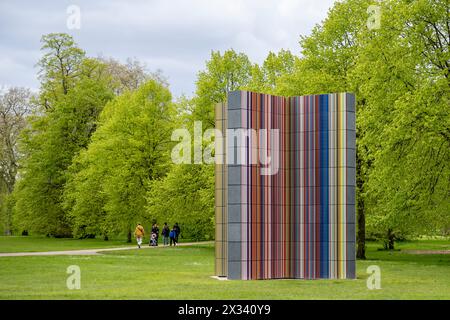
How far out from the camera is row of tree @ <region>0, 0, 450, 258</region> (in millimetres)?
33750

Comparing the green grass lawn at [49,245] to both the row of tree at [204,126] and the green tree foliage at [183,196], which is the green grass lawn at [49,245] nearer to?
the row of tree at [204,126]

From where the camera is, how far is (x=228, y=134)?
24766mm

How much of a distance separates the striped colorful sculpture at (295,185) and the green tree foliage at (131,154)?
2898 centimetres

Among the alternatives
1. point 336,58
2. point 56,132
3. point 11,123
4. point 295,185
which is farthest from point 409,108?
point 11,123

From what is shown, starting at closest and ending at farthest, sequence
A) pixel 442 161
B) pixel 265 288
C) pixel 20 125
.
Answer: pixel 265 288
pixel 442 161
pixel 20 125

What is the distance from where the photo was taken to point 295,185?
84.6 ft

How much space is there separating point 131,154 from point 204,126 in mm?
8454

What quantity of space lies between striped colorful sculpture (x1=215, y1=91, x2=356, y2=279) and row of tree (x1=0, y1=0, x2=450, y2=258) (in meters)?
6.98

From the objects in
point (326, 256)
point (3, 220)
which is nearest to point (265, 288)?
point (326, 256)

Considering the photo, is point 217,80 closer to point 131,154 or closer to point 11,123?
point 131,154

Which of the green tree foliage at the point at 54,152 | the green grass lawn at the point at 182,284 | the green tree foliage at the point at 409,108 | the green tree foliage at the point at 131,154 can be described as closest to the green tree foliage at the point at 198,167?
the green tree foliage at the point at 131,154
